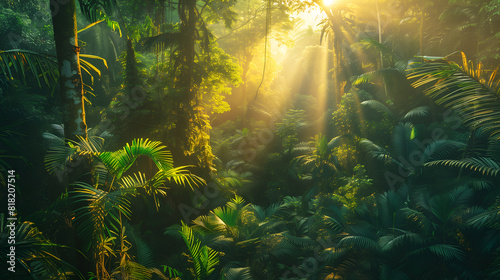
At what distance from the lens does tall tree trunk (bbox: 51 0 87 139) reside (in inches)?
148

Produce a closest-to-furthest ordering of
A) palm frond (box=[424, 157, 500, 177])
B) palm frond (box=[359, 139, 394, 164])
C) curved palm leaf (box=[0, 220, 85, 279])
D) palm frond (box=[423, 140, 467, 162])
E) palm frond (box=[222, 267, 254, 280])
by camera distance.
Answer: curved palm leaf (box=[0, 220, 85, 279])
palm frond (box=[424, 157, 500, 177])
palm frond (box=[222, 267, 254, 280])
palm frond (box=[423, 140, 467, 162])
palm frond (box=[359, 139, 394, 164])

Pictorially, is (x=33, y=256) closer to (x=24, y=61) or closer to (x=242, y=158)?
(x=24, y=61)

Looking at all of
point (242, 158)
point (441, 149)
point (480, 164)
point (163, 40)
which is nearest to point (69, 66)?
point (163, 40)

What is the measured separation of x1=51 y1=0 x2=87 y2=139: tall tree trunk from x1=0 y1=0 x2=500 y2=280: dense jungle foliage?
16 millimetres

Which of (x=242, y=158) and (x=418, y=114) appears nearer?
(x=418, y=114)

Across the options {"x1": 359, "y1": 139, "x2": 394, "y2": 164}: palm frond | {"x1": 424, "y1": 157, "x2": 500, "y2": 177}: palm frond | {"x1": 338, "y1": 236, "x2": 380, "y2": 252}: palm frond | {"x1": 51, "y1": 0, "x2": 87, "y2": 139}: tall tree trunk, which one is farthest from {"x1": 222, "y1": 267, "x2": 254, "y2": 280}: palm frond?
{"x1": 359, "y1": 139, "x2": 394, "y2": 164}: palm frond

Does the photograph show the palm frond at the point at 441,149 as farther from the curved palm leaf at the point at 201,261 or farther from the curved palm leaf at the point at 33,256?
the curved palm leaf at the point at 33,256

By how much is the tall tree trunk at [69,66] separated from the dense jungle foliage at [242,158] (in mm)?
16

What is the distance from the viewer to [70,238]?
17.8 feet

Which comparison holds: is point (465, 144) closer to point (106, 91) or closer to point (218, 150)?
point (218, 150)

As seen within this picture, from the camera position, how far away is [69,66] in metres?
3.82

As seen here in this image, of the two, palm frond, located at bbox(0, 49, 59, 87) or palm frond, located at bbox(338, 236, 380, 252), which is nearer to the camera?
palm frond, located at bbox(0, 49, 59, 87)

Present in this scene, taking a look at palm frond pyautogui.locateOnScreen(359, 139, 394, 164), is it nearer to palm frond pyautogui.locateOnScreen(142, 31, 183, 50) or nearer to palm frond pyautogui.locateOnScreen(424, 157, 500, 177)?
palm frond pyautogui.locateOnScreen(424, 157, 500, 177)

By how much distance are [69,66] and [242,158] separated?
10816mm
